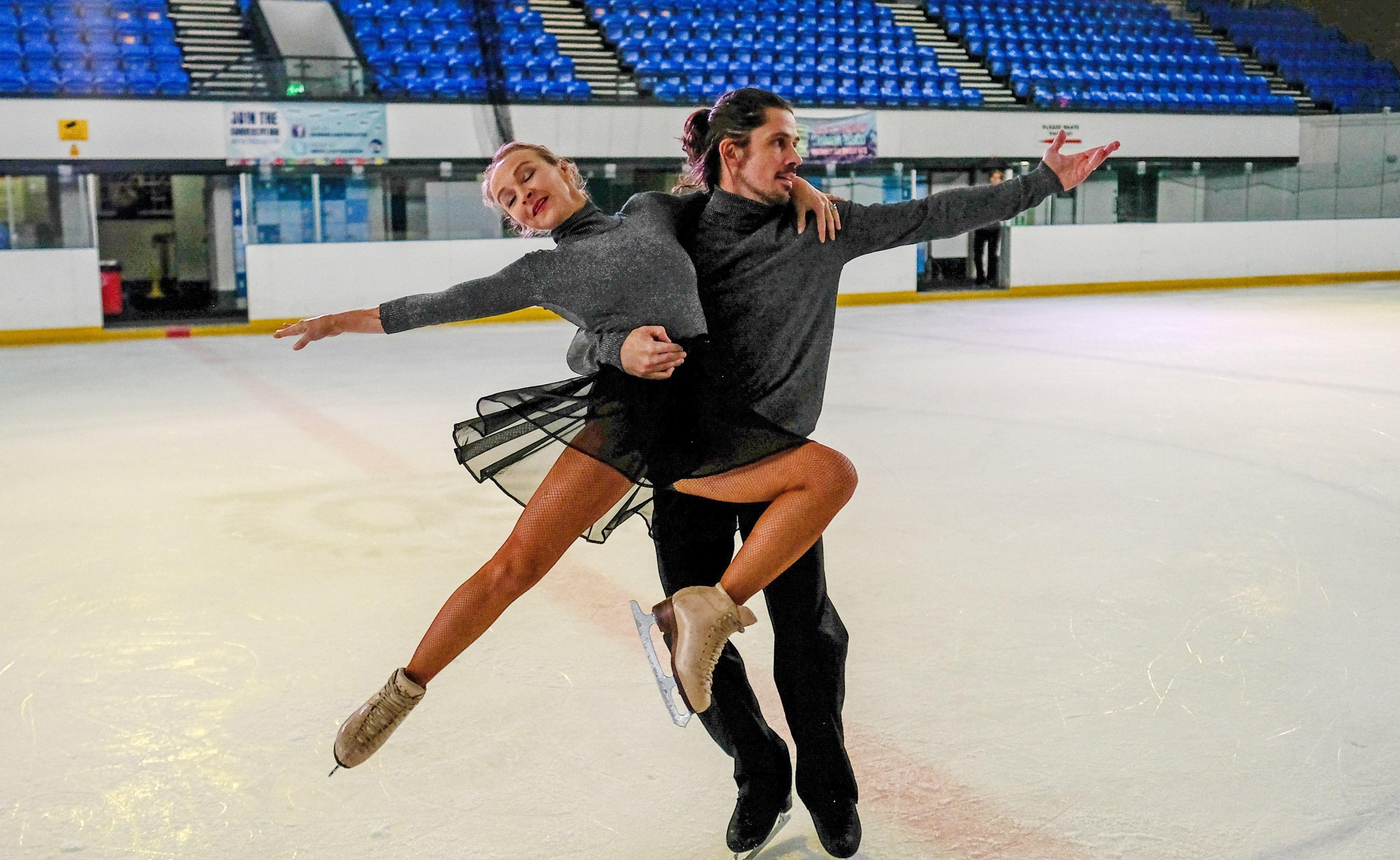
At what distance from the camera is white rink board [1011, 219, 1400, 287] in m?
16.9

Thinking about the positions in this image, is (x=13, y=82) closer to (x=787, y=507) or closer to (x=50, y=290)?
(x=50, y=290)

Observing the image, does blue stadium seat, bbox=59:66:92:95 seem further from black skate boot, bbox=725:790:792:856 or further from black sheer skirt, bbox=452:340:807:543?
black skate boot, bbox=725:790:792:856

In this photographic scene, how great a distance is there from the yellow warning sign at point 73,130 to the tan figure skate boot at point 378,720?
12.6m

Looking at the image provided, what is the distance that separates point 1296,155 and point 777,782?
1969 cm

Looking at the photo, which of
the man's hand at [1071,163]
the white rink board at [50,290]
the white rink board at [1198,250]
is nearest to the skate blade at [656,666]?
the man's hand at [1071,163]

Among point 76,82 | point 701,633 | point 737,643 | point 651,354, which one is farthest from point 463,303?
point 76,82

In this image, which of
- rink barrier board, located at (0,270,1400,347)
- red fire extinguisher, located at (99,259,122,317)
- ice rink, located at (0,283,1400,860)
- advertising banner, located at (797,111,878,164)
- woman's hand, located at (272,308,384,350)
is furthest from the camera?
advertising banner, located at (797,111,878,164)

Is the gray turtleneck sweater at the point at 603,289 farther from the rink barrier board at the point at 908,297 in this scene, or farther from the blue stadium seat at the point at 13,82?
the blue stadium seat at the point at 13,82

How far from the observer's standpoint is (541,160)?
88.0 inches

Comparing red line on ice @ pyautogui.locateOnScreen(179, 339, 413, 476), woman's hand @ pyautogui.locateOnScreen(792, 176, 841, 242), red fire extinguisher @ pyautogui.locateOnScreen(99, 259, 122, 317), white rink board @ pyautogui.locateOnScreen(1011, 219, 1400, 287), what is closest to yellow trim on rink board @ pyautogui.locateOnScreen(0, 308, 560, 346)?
red fire extinguisher @ pyautogui.locateOnScreen(99, 259, 122, 317)

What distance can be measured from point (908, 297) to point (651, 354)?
14502mm

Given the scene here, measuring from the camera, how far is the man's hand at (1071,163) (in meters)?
2.35

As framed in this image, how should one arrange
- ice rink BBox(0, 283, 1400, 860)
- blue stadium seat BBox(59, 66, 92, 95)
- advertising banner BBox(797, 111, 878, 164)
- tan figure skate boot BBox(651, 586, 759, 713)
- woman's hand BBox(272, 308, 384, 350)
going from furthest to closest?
advertising banner BBox(797, 111, 878, 164) < blue stadium seat BBox(59, 66, 92, 95) < ice rink BBox(0, 283, 1400, 860) < woman's hand BBox(272, 308, 384, 350) < tan figure skate boot BBox(651, 586, 759, 713)

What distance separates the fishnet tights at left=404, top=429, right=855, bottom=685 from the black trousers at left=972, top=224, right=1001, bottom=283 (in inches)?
596
